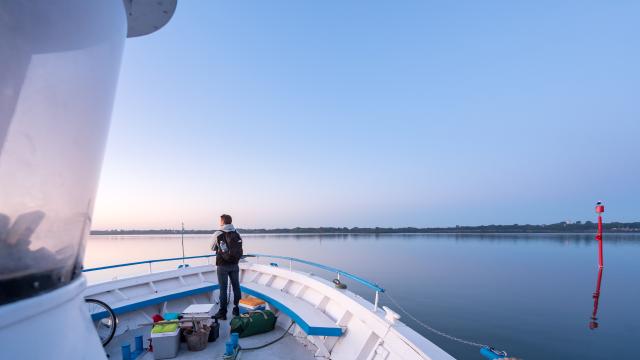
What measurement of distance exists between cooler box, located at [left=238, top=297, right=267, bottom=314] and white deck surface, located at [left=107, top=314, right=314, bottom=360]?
607 mm

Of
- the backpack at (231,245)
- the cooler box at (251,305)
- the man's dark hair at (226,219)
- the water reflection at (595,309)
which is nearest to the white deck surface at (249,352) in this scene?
the cooler box at (251,305)

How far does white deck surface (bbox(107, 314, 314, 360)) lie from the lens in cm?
389

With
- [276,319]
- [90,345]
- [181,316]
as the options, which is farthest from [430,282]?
[90,345]

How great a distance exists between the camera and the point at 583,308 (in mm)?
12969

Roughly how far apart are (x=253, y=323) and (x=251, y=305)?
80cm

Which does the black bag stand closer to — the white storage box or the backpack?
the white storage box

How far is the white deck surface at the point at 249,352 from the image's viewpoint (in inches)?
153

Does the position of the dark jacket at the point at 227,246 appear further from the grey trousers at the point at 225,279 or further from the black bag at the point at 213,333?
the black bag at the point at 213,333

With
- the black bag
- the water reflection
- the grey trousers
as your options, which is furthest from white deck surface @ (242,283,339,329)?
the water reflection

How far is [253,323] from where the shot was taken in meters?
4.57

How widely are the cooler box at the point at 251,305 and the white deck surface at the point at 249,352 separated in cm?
61

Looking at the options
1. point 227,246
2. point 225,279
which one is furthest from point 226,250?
point 225,279

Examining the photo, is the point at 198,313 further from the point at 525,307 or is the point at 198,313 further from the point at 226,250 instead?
the point at 525,307

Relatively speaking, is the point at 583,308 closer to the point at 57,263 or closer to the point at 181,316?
the point at 181,316
